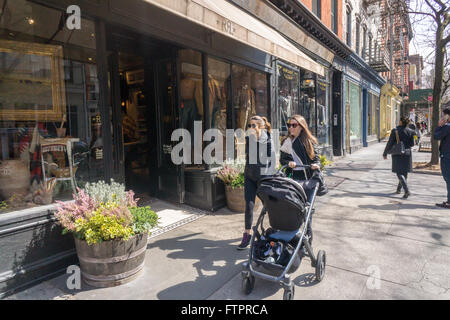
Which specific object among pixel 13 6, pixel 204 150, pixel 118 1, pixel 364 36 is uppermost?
pixel 364 36

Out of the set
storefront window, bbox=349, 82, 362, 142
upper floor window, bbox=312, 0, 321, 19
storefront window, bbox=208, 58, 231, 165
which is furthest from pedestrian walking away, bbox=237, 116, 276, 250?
storefront window, bbox=349, 82, 362, 142

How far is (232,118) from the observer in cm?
750

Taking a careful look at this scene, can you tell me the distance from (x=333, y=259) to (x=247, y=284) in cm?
155

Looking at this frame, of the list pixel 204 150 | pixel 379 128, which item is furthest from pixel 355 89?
pixel 204 150

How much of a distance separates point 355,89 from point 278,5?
36.7 ft

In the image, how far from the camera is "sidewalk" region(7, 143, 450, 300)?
3.36 meters

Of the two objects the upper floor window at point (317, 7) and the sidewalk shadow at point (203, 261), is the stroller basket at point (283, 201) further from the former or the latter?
the upper floor window at point (317, 7)

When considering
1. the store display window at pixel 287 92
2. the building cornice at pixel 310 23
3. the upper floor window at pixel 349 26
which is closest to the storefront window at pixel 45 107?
the store display window at pixel 287 92

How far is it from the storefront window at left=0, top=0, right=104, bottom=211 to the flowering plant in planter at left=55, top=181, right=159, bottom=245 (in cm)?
62

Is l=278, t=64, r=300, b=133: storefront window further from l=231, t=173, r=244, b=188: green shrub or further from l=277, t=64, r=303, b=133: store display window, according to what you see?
l=231, t=173, r=244, b=188: green shrub

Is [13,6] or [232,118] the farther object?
[232,118]

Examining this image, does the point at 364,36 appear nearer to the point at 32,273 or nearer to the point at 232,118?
the point at 232,118

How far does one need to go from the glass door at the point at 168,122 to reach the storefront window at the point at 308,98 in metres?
6.23

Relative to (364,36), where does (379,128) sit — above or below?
below
